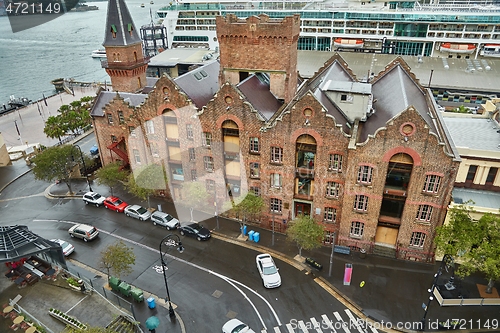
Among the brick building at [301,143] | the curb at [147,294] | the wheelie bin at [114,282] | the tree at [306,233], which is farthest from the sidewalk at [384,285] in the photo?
the wheelie bin at [114,282]

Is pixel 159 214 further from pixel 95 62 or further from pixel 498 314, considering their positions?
pixel 95 62

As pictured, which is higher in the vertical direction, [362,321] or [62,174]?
[62,174]

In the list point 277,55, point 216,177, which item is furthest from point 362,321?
point 277,55

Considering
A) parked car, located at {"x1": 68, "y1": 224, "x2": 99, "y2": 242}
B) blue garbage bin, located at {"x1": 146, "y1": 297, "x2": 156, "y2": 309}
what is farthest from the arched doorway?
parked car, located at {"x1": 68, "y1": 224, "x2": 99, "y2": 242}

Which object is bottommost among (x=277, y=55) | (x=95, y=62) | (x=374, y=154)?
(x=95, y=62)

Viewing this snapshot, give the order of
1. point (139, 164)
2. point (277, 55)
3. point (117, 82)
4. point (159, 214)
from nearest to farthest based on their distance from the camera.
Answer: point (277, 55)
point (159, 214)
point (139, 164)
point (117, 82)

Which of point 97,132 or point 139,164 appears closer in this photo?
point 139,164

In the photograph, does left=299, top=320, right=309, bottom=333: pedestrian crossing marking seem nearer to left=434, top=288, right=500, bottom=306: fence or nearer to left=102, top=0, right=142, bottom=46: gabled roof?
left=434, top=288, right=500, bottom=306: fence
